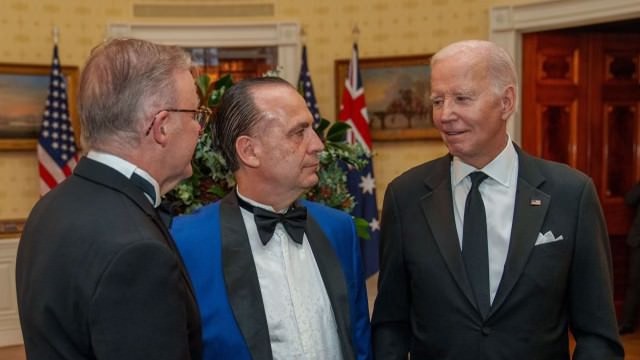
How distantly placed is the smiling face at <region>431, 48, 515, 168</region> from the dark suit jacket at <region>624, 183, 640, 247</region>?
5249mm

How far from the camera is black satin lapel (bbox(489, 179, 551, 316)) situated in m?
2.01

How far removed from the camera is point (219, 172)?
121 inches

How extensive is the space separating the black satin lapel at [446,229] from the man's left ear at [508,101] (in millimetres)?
271

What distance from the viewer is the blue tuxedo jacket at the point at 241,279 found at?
1.85 m

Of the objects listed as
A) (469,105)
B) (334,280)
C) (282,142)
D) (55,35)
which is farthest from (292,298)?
(55,35)

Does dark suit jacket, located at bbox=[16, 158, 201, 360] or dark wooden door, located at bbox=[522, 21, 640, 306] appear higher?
dark wooden door, located at bbox=[522, 21, 640, 306]

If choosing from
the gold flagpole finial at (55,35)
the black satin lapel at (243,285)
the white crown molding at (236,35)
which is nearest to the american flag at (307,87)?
the white crown molding at (236,35)

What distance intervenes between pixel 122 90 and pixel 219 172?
1.69 m

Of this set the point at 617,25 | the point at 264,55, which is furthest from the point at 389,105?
the point at 617,25

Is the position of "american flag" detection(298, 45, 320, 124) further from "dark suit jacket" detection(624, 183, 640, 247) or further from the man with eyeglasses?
the man with eyeglasses

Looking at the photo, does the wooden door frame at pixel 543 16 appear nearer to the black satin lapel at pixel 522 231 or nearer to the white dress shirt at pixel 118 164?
the black satin lapel at pixel 522 231

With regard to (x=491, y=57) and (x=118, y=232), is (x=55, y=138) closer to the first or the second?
(x=491, y=57)

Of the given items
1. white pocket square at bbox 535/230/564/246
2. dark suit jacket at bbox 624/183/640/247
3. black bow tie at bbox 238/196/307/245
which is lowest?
dark suit jacket at bbox 624/183/640/247

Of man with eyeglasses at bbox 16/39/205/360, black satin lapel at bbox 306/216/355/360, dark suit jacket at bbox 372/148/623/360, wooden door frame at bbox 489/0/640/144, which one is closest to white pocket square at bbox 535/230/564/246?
dark suit jacket at bbox 372/148/623/360
